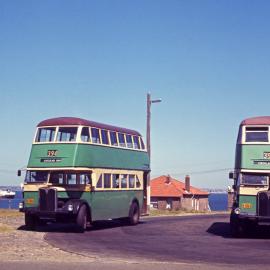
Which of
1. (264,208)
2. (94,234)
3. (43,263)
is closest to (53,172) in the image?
(94,234)

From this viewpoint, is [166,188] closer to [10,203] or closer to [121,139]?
[10,203]

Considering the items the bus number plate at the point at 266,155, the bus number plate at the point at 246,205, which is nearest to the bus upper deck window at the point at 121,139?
the bus number plate at the point at 246,205

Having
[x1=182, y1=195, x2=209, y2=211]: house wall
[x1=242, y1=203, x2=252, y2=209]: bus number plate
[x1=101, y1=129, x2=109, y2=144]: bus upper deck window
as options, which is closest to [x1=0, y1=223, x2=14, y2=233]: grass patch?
[x1=101, y1=129, x2=109, y2=144]: bus upper deck window

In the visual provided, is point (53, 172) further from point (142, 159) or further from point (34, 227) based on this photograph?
point (142, 159)

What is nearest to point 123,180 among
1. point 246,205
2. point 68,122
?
point 68,122

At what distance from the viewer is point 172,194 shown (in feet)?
270

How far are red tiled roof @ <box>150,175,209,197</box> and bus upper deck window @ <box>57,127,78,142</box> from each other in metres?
59.7

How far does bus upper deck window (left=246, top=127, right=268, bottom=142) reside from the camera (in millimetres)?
21312

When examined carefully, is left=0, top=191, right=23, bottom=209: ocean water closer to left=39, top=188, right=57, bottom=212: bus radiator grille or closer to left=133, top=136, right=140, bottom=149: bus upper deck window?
left=133, top=136, right=140, bottom=149: bus upper deck window

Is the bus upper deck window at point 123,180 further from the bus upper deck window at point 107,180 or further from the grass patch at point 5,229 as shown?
the grass patch at point 5,229

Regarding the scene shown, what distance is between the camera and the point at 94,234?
21859 millimetres

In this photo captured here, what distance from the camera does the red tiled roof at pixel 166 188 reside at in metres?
82.4

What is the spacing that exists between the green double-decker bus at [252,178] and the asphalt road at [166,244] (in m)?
0.71

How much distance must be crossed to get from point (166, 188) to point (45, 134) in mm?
61277
